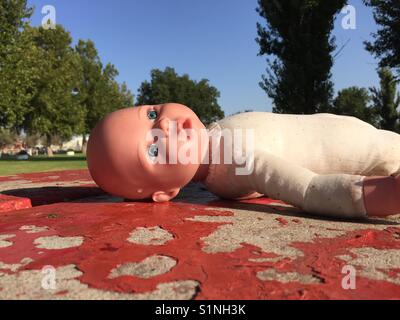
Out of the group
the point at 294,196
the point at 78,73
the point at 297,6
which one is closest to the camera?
the point at 294,196

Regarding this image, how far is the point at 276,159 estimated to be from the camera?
84.1 inches

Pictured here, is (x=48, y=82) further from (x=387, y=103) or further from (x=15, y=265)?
(x=15, y=265)

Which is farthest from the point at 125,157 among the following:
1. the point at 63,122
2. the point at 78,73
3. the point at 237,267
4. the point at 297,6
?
the point at 78,73

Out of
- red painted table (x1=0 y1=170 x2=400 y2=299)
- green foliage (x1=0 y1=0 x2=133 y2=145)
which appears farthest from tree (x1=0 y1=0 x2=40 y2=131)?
red painted table (x1=0 y1=170 x2=400 y2=299)

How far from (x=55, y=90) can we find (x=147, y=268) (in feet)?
80.7

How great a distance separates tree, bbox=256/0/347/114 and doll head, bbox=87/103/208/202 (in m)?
13.4

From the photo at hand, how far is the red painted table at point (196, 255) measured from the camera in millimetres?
947

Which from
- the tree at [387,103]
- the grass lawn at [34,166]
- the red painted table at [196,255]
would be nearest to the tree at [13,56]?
the grass lawn at [34,166]

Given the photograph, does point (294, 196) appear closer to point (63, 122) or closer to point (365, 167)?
point (365, 167)

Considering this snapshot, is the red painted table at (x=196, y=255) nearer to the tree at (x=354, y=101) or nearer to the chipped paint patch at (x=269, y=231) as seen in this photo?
the chipped paint patch at (x=269, y=231)

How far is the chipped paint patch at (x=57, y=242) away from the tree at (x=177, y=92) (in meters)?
38.5

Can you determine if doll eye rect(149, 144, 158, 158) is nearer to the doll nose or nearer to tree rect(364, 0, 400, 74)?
the doll nose
